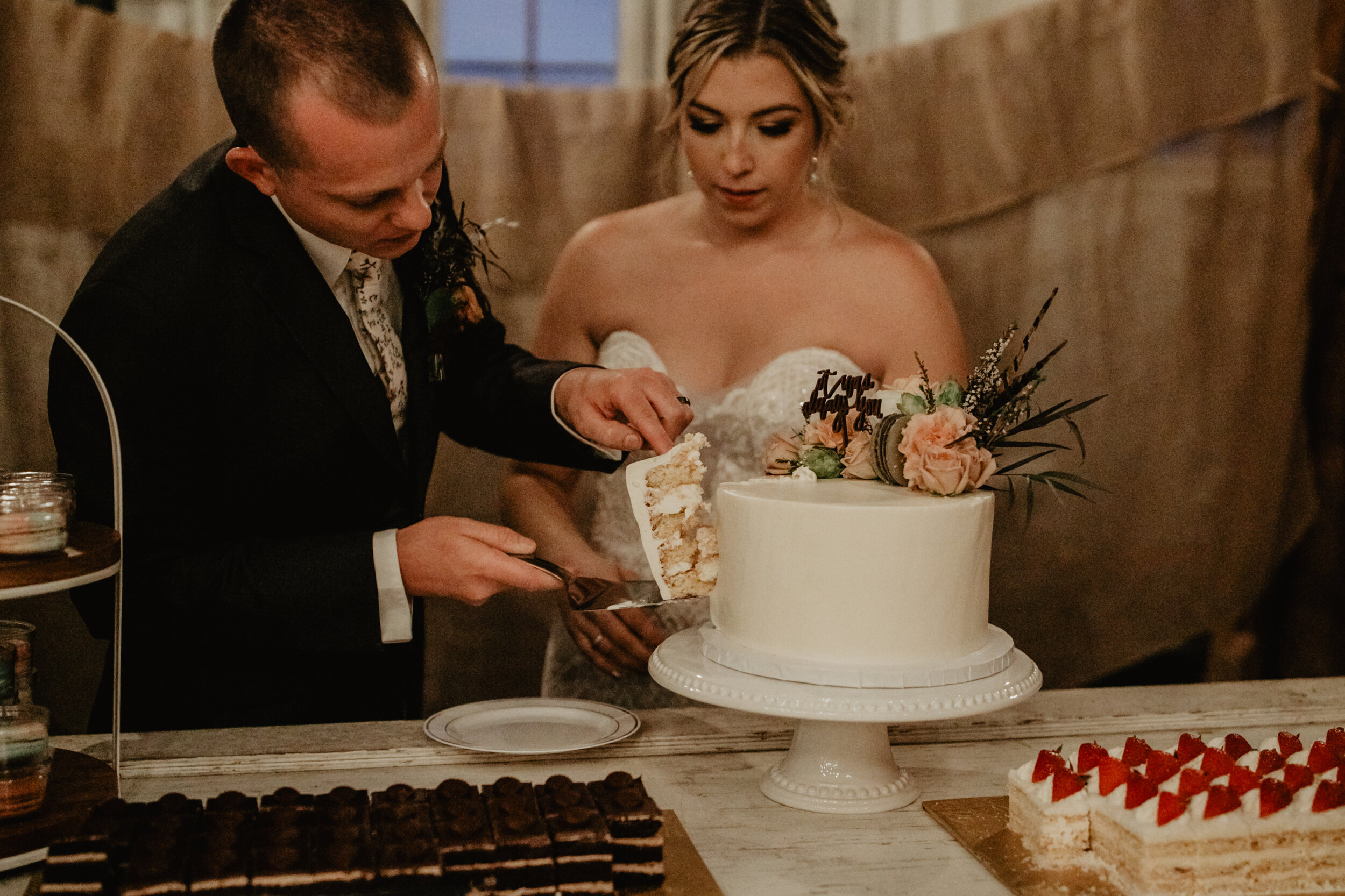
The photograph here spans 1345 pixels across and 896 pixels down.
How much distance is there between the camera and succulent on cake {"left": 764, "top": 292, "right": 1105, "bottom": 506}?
2117 mm

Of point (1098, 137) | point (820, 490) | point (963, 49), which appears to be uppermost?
point (963, 49)

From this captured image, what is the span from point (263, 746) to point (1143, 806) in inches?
63.7

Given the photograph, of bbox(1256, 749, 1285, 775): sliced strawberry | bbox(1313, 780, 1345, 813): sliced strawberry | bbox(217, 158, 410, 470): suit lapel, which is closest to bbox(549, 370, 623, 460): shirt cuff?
bbox(217, 158, 410, 470): suit lapel

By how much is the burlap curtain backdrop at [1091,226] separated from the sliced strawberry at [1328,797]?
2.24 meters

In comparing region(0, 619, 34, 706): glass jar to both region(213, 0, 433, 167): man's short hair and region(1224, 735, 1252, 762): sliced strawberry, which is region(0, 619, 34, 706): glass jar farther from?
region(1224, 735, 1252, 762): sliced strawberry

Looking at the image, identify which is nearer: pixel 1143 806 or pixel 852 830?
pixel 1143 806

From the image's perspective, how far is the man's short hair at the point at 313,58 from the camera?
91.0 inches

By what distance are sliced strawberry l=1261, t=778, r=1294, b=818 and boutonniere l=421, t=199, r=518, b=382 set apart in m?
2.00

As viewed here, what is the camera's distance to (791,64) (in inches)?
143

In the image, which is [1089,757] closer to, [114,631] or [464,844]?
[464,844]

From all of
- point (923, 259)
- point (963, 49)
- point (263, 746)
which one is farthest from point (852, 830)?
point (963, 49)

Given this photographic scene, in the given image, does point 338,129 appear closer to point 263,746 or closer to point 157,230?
point 157,230

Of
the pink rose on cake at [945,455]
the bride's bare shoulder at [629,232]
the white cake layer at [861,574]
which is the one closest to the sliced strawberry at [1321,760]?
the white cake layer at [861,574]

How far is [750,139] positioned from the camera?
3.65 meters
